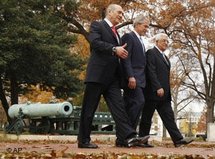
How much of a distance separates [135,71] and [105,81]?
0.78 meters

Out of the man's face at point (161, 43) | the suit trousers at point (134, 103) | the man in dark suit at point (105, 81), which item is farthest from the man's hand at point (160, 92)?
the man in dark suit at point (105, 81)

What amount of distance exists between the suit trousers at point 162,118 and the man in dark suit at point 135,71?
2.20 ft

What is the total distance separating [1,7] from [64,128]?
8.69m

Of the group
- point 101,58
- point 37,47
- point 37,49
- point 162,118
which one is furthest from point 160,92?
point 37,49

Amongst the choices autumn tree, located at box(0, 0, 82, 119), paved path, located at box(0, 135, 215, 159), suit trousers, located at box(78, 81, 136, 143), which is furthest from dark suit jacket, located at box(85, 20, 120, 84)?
Result: autumn tree, located at box(0, 0, 82, 119)

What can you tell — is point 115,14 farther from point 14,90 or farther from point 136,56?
point 14,90

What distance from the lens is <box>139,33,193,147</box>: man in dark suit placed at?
8234mm

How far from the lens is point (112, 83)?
23.7 ft

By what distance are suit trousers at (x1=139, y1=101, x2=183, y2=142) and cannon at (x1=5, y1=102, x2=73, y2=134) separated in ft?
30.3

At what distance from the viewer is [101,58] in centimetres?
704

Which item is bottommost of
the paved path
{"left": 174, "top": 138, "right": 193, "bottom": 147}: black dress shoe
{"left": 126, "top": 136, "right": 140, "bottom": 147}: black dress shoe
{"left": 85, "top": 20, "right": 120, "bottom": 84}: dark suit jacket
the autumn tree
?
the paved path

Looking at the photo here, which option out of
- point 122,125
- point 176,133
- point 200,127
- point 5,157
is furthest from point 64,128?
point 200,127

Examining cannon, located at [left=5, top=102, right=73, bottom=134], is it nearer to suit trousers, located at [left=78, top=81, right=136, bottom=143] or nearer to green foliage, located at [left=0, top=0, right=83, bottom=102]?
green foliage, located at [left=0, top=0, right=83, bottom=102]

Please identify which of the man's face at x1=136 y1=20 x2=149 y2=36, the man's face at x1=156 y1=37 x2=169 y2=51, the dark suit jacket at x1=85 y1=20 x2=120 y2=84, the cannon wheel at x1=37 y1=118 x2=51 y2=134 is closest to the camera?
the dark suit jacket at x1=85 y1=20 x2=120 y2=84
